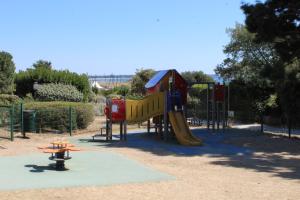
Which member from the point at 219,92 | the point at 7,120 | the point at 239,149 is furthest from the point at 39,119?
the point at 239,149

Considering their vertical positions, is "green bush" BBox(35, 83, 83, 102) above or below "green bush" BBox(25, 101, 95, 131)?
above

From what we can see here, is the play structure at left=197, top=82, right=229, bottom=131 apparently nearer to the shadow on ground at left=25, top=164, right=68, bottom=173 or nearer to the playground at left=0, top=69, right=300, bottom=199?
the playground at left=0, top=69, right=300, bottom=199

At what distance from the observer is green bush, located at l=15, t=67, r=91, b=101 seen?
3734 cm

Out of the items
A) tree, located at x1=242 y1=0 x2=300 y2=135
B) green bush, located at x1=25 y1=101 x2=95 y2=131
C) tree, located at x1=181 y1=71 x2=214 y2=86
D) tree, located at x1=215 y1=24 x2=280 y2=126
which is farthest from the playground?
tree, located at x1=181 y1=71 x2=214 y2=86

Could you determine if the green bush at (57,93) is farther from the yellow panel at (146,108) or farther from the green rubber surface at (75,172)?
the green rubber surface at (75,172)

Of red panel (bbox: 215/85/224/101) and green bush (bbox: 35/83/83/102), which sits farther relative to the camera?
green bush (bbox: 35/83/83/102)

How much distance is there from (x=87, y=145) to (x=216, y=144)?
473cm

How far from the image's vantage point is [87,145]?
1772cm

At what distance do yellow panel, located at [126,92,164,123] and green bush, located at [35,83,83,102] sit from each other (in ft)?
43.9

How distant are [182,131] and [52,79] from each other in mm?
19592

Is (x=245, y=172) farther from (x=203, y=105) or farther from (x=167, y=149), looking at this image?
(x=203, y=105)

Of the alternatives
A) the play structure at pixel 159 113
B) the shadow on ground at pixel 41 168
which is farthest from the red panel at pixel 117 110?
the shadow on ground at pixel 41 168

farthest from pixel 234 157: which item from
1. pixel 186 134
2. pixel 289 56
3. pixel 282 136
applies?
pixel 282 136

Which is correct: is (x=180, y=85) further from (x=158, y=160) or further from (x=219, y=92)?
(x=158, y=160)
